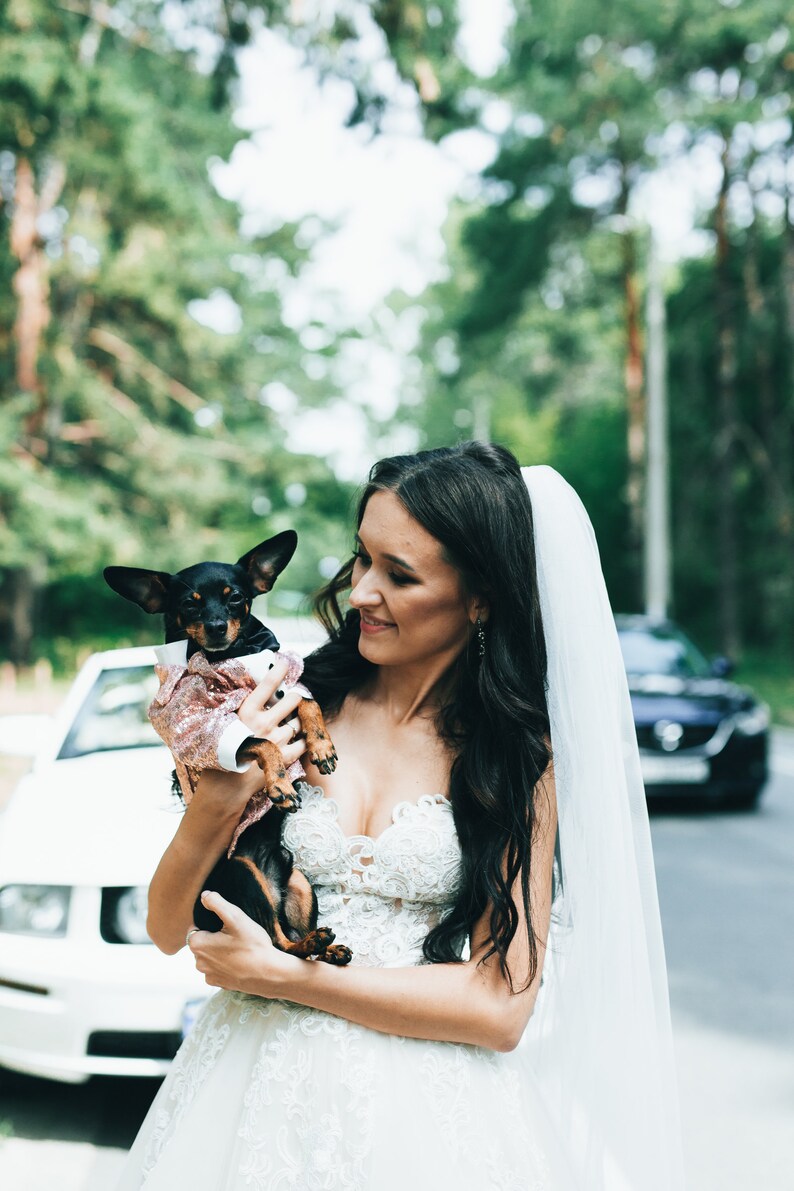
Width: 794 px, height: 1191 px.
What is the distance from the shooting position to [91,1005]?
385 centimetres

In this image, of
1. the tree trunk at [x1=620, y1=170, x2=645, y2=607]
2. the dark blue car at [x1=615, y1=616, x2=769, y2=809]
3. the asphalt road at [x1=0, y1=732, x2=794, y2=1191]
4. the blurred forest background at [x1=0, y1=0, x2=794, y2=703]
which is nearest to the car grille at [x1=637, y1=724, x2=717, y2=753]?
the dark blue car at [x1=615, y1=616, x2=769, y2=809]

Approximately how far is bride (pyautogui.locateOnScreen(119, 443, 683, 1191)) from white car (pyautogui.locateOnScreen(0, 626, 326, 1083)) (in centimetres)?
165

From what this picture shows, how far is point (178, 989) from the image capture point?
12.5 feet

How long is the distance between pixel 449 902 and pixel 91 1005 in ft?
7.41

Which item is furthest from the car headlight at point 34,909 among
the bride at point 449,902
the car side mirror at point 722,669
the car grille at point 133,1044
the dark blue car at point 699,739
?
the car side mirror at point 722,669

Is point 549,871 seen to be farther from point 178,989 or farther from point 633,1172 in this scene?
point 178,989

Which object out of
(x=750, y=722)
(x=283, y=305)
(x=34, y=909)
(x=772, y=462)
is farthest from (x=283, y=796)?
(x=283, y=305)

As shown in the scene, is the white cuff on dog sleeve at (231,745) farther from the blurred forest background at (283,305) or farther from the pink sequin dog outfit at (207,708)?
the blurred forest background at (283,305)

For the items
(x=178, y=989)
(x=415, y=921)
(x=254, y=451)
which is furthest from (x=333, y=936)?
(x=254, y=451)

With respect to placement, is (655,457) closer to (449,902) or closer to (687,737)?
(687,737)

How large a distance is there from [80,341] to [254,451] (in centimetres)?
455

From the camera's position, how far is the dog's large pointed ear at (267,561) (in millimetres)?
2424

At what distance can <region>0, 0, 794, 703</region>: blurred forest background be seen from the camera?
19.1m

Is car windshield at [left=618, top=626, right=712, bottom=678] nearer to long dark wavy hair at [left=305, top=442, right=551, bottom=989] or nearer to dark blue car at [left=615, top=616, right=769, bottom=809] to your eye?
dark blue car at [left=615, top=616, right=769, bottom=809]
